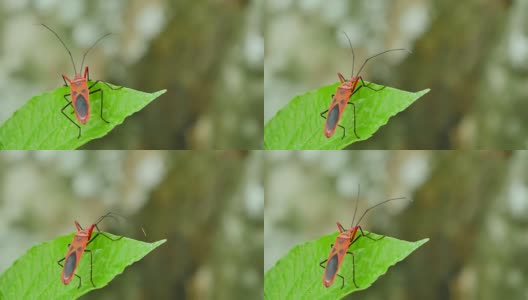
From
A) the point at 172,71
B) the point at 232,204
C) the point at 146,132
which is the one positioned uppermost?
the point at 172,71

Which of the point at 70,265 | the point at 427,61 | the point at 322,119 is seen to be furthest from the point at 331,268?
the point at 70,265

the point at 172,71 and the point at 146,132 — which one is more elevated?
the point at 172,71

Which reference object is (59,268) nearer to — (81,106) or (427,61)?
(81,106)

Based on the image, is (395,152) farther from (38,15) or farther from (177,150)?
(38,15)

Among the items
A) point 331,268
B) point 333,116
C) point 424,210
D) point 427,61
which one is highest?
point 427,61

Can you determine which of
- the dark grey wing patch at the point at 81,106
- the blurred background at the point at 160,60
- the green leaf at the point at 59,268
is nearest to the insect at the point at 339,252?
the blurred background at the point at 160,60

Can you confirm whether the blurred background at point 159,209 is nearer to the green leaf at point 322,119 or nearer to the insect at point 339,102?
the green leaf at point 322,119

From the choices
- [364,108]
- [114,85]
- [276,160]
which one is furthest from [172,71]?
[364,108]
